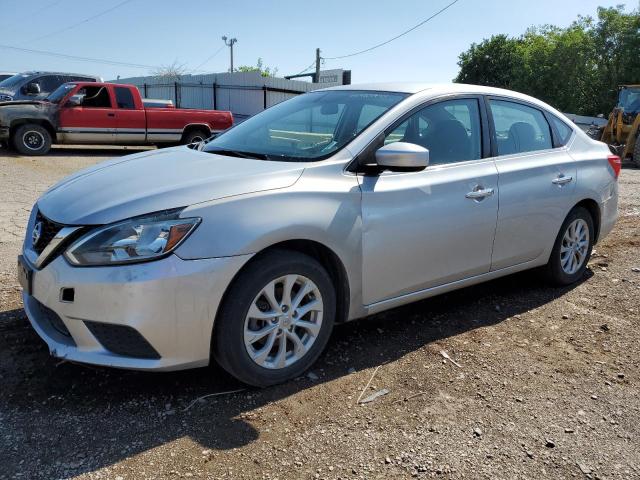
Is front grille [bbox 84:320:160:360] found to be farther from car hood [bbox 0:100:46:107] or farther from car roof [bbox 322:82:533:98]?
car hood [bbox 0:100:46:107]

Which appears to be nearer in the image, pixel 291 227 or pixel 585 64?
pixel 291 227

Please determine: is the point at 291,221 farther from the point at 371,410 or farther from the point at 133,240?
the point at 371,410

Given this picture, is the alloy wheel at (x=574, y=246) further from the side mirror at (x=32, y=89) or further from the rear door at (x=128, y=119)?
the side mirror at (x=32, y=89)

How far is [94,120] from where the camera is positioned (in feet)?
46.5

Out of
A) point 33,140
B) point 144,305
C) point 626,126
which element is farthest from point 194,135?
point 144,305

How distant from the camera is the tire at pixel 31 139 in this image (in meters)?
13.6

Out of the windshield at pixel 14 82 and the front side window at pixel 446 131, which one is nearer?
the front side window at pixel 446 131

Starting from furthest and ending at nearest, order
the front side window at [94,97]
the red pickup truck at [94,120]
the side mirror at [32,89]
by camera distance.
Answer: the side mirror at [32,89], the front side window at [94,97], the red pickup truck at [94,120]

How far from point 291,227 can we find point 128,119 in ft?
42.3

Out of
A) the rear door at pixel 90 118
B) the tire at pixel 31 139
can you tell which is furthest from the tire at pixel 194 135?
the tire at pixel 31 139

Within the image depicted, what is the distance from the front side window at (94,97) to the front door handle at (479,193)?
1243 cm

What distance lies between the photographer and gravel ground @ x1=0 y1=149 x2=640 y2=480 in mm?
2580

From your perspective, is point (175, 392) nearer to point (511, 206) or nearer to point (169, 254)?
point (169, 254)

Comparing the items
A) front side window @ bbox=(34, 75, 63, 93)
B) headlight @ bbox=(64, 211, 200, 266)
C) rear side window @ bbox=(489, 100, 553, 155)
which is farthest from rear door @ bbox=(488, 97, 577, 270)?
front side window @ bbox=(34, 75, 63, 93)
